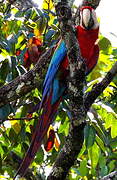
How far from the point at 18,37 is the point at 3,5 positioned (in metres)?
0.71

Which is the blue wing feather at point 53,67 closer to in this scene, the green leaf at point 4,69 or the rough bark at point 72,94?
the green leaf at point 4,69

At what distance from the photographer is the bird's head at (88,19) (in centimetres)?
239

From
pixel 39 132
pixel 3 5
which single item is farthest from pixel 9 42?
pixel 3 5

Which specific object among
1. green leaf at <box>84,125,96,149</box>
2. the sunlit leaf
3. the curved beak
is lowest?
the sunlit leaf

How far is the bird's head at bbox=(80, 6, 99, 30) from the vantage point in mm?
2391

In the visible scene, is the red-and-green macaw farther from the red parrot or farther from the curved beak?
the red parrot

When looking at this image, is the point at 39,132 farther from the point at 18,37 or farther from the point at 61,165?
the point at 18,37

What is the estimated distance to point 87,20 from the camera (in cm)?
244

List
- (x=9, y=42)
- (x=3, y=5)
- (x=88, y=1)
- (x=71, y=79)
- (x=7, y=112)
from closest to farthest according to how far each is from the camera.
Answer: (x=71, y=79) < (x=7, y=112) < (x=9, y=42) < (x=88, y=1) < (x=3, y=5)

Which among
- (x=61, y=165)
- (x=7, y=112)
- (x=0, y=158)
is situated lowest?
(x=0, y=158)

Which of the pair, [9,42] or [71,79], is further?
[9,42]

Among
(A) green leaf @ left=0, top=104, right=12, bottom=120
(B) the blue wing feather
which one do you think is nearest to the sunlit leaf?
(B) the blue wing feather

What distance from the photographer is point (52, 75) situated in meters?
2.28

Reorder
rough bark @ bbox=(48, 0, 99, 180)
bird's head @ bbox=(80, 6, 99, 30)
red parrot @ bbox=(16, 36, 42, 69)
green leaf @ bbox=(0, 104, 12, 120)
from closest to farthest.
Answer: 1. rough bark @ bbox=(48, 0, 99, 180)
2. green leaf @ bbox=(0, 104, 12, 120)
3. red parrot @ bbox=(16, 36, 42, 69)
4. bird's head @ bbox=(80, 6, 99, 30)
